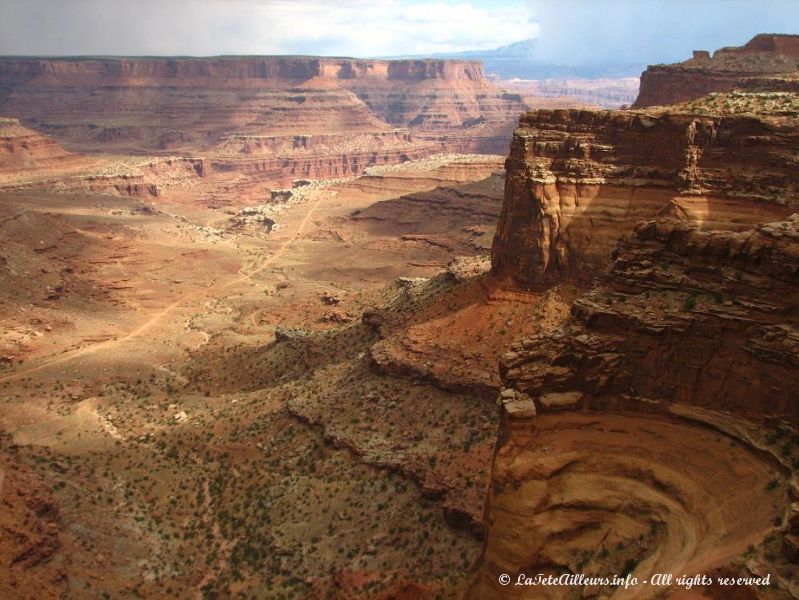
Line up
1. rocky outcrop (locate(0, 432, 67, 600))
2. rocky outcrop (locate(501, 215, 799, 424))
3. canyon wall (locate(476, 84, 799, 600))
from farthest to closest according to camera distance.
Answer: rocky outcrop (locate(0, 432, 67, 600)) < rocky outcrop (locate(501, 215, 799, 424)) < canyon wall (locate(476, 84, 799, 600))

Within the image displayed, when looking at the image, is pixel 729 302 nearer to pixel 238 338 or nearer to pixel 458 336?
pixel 458 336

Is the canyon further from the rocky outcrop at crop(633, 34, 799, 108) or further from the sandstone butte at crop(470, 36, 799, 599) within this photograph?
the rocky outcrop at crop(633, 34, 799, 108)

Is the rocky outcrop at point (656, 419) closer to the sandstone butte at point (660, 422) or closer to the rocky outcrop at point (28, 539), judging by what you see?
the sandstone butte at point (660, 422)

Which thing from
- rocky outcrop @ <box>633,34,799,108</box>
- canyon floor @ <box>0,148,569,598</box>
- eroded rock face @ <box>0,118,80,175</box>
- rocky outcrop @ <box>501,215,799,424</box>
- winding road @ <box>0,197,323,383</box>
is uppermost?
rocky outcrop @ <box>633,34,799,108</box>

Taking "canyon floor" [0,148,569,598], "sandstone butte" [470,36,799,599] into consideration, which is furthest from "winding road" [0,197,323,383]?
"sandstone butte" [470,36,799,599]

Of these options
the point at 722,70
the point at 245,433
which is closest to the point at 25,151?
the point at 722,70

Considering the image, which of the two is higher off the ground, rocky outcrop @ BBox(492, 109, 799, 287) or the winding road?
rocky outcrop @ BBox(492, 109, 799, 287)

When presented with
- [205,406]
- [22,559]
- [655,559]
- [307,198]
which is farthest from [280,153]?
[655,559]
